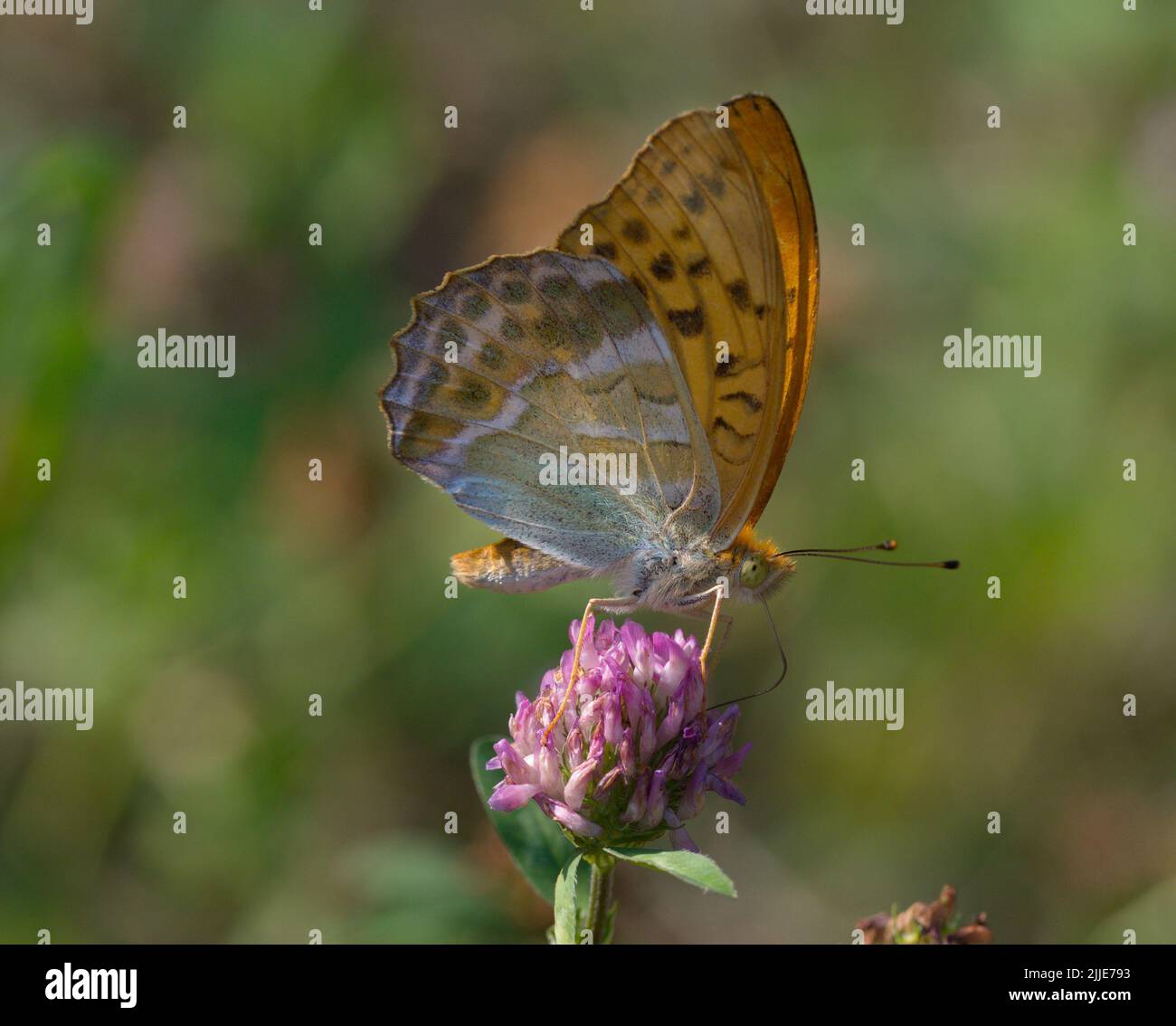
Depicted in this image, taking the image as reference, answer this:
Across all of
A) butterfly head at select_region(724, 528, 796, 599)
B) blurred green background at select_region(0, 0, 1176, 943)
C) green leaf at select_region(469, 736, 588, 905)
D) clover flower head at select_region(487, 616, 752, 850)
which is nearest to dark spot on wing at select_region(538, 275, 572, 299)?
butterfly head at select_region(724, 528, 796, 599)

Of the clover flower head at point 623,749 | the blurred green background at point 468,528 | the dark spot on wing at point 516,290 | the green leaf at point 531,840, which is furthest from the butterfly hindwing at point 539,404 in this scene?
the blurred green background at point 468,528

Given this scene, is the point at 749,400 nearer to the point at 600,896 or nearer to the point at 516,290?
the point at 516,290

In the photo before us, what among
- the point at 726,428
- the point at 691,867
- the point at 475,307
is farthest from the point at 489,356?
the point at 691,867

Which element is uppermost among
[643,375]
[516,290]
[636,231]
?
[636,231]

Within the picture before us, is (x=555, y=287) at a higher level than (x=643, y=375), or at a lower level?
higher

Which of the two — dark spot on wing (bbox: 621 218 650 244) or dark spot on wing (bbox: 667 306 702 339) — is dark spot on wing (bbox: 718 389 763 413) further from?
dark spot on wing (bbox: 621 218 650 244)
